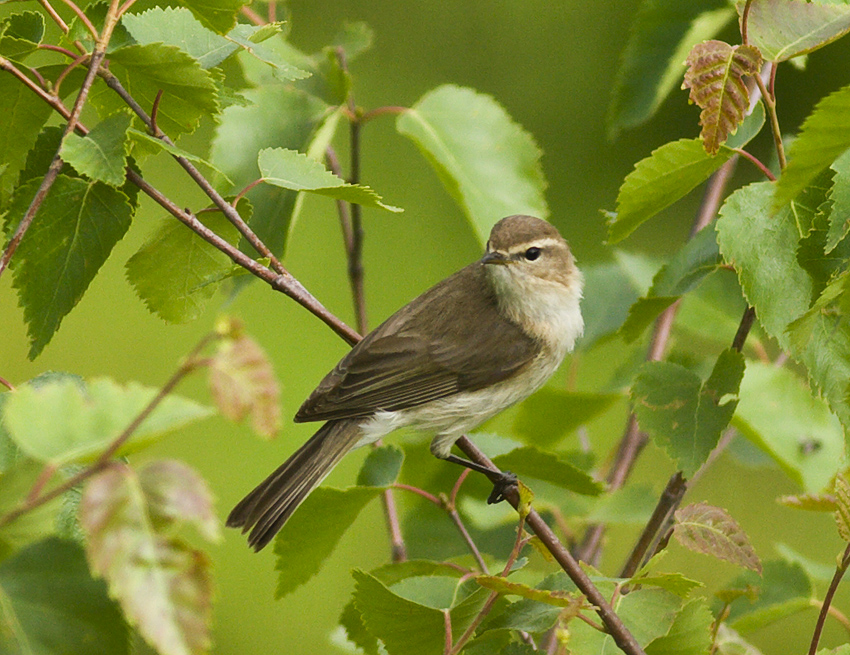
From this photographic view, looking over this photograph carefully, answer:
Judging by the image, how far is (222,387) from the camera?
81cm

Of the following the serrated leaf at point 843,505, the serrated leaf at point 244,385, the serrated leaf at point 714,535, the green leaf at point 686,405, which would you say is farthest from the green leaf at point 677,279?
the serrated leaf at point 244,385

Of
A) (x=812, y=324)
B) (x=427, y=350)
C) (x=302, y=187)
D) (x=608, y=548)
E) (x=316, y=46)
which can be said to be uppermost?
(x=316, y=46)

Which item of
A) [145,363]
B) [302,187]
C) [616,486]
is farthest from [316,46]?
[302,187]

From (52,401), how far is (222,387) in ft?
0.47

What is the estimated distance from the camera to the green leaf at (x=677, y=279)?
1.60 meters

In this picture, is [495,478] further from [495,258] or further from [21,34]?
[21,34]

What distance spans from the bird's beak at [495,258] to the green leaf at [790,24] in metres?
1.04

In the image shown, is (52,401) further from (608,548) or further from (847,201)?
(608,548)

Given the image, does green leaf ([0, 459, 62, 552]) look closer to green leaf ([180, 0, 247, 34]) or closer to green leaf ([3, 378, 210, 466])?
green leaf ([3, 378, 210, 466])

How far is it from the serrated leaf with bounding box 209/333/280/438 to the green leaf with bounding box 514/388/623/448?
1443 mm

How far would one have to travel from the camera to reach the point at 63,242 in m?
1.41

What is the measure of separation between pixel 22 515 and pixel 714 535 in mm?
959

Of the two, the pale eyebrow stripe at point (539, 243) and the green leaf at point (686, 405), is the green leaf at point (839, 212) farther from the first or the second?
the pale eyebrow stripe at point (539, 243)

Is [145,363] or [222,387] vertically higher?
[222,387]
